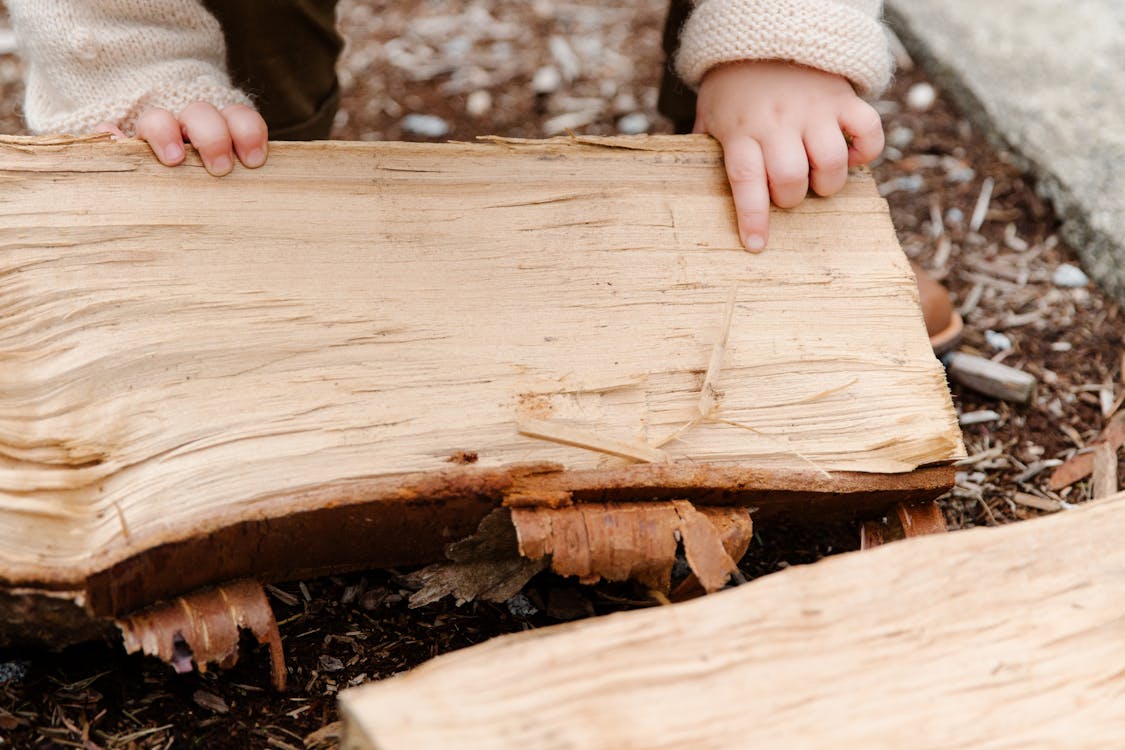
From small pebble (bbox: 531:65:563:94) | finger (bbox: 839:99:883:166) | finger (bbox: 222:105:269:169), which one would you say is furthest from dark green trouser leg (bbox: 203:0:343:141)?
finger (bbox: 839:99:883:166)

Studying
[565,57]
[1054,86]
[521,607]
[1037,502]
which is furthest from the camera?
[565,57]

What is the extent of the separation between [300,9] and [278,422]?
101 centimetres

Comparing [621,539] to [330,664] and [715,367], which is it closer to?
[715,367]

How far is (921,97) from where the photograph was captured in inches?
101

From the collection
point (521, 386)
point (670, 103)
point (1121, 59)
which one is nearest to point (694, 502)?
point (521, 386)

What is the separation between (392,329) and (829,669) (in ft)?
1.99

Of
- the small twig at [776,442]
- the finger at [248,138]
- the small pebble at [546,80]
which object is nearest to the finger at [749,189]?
the small twig at [776,442]

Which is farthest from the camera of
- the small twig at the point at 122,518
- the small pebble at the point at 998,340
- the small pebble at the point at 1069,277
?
the small pebble at the point at 1069,277

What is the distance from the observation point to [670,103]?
2.08 m

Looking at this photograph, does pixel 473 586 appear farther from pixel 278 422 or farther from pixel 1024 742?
pixel 1024 742

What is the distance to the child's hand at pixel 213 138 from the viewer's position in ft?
4.30

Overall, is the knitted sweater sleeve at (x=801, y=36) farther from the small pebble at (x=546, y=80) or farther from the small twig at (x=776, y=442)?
the small pebble at (x=546, y=80)

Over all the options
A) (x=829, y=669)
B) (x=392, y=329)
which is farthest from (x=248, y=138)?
(x=829, y=669)

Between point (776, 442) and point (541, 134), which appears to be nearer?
point (776, 442)
